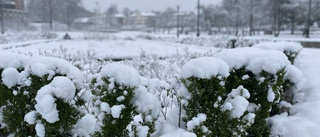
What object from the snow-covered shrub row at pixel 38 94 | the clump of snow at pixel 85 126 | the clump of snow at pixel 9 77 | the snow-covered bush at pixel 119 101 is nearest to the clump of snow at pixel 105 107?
the snow-covered bush at pixel 119 101

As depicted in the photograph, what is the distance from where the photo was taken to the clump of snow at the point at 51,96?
10.7 feet

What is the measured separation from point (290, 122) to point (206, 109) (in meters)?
A: 2.00

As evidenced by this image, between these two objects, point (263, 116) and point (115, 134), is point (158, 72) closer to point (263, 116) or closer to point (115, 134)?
point (263, 116)

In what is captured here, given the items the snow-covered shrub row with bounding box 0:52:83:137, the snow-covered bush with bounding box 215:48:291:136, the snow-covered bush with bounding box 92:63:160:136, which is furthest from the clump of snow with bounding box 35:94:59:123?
the snow-covered bush with bounding box 215:48:291:136

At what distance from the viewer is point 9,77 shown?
3.69 m

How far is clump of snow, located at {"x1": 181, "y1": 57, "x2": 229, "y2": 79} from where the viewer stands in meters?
3.52

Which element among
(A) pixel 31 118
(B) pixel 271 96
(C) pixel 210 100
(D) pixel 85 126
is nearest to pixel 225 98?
(C) pixel 210 100

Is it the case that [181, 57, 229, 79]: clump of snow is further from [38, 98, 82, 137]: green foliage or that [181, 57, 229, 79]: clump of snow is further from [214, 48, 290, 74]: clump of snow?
[38, 98, 82, 137]: green foliage

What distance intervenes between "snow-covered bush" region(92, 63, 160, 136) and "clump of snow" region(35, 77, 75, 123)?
1.20 feet

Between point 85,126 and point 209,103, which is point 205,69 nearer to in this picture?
point 209,103

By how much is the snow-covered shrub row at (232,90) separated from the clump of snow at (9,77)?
6.95ft

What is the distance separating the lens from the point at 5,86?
376cm

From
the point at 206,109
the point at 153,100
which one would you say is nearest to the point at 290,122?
the point at 206,109

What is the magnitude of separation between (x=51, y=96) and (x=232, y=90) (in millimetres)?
2228
